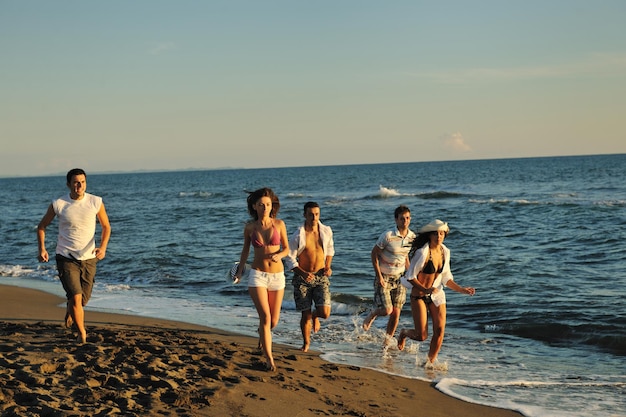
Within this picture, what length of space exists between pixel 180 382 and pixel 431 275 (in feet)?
10.1

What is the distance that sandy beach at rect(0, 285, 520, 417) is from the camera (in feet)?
17.6

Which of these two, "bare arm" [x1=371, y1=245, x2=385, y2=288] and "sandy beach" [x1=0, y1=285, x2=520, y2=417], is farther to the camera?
"bare arm" [x1=371, y1=245, x2=385, y2=288]

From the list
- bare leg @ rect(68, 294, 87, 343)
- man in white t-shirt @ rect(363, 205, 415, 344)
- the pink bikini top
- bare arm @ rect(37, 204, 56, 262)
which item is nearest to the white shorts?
the pink bikini top

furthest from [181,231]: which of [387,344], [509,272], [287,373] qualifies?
[287,373]

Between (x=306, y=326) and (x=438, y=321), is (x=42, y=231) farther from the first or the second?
(x=438, y=321)

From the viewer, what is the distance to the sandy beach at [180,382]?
5.35 meters

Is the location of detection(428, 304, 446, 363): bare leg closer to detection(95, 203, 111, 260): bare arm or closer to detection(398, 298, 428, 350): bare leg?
detection(398, 298, 428, 350): bare leg

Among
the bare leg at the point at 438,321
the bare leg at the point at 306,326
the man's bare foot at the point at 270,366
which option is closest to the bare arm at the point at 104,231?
the man's bare foot at the point at 270,366

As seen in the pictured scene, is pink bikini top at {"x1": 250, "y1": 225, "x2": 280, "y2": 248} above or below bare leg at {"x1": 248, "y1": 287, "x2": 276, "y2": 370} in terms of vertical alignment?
above

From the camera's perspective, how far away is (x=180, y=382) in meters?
5.92

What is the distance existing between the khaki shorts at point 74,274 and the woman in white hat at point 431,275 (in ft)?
11.2

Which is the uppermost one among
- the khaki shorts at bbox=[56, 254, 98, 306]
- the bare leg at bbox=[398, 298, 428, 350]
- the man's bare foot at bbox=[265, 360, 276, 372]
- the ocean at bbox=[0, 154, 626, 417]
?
the khaki shorts at bbox=[56, 254, 98, 306]

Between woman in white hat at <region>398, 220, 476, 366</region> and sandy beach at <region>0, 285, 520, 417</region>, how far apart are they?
2.60ft

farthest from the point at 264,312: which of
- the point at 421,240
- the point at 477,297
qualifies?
the point at 477,297
